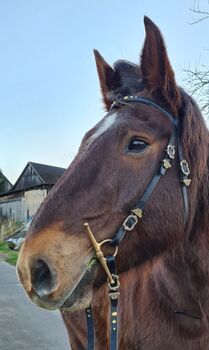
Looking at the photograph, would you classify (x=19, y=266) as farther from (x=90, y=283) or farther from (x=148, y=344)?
(x=148, y=344)

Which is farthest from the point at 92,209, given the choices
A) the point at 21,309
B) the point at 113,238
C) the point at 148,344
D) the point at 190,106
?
the point at 21,309

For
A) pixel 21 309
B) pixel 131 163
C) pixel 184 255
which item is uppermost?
pixel 131 163

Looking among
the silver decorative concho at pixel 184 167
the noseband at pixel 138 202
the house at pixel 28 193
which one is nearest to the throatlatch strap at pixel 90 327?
the noseband at pixel 138 202

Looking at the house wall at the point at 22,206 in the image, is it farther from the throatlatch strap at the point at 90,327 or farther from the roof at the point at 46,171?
the throatlatch strap at the point at 90,327

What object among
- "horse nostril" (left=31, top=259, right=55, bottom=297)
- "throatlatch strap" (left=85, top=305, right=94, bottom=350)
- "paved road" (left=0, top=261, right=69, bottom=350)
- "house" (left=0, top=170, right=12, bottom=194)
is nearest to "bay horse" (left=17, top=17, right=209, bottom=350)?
"horse nostril" (left=31, top=259, right=55, bottom=297)

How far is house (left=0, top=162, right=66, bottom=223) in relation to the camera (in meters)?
30.7

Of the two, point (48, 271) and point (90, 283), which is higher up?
point (48, 271)

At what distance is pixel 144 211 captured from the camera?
171 cm

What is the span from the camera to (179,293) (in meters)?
2.02

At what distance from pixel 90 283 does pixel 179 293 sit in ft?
1.94

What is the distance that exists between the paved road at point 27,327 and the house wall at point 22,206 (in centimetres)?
2177

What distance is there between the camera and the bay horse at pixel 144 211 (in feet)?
5.09

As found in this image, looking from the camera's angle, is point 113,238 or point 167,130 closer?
point 113,238

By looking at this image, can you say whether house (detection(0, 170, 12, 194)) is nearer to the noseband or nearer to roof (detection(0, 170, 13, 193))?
roof (detection(0, 170, 13, 193))
